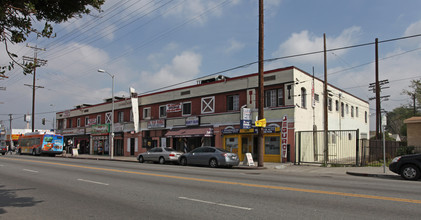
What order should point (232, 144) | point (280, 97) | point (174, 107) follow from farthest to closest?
point (174, 107)
point (232, 144)
point (280, 97)

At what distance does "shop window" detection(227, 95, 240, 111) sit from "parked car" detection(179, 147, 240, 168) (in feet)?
21.9

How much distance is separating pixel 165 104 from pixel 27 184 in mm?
22170

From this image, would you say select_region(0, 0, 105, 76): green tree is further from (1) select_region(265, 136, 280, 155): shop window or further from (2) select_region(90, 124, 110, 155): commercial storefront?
(2) select_region(90, 124, 110, 155): commercial storefront

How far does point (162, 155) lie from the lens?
2392 centimetres

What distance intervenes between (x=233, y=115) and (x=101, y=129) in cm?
2164

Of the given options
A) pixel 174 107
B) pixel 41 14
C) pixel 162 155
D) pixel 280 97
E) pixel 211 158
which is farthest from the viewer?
pixel 174 107

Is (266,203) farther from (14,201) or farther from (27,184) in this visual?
(27,184)

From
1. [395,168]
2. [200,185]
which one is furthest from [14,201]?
[395,168]

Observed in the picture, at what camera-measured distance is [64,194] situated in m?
9.25

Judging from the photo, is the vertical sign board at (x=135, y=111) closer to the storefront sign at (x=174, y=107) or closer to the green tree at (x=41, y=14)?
the storefront sign at (x=174, y=107)

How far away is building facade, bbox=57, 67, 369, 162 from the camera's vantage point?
2356 centimetres

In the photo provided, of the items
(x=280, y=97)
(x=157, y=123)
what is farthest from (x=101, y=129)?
(x=280, y=97)

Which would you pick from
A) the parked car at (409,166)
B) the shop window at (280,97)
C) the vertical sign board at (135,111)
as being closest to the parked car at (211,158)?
the shop window at (280,97)

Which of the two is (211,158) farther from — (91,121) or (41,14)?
(91,121)
